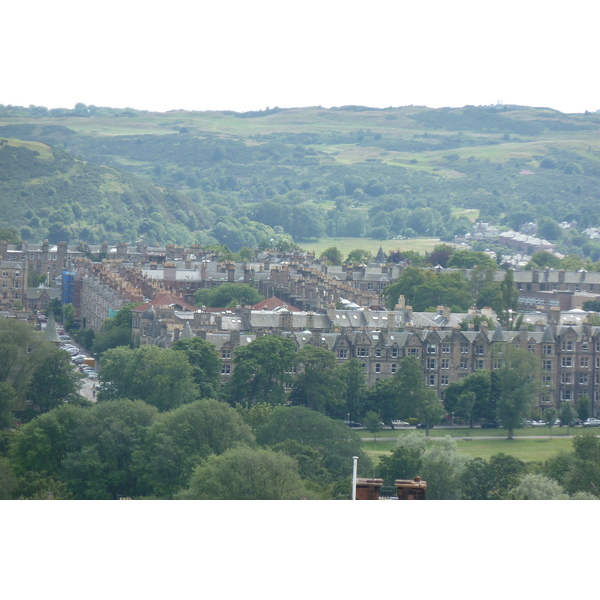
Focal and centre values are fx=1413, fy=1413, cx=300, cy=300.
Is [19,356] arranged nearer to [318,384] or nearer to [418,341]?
[318,384]

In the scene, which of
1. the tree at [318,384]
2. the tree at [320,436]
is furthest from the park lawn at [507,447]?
the tree at [318,384]

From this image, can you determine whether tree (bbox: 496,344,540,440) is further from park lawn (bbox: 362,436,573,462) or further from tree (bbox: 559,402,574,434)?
tree (bbox: 559,402,574,434)

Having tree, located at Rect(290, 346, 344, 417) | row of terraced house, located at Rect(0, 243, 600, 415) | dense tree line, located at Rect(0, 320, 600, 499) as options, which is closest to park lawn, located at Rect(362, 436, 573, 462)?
dense tree line, located at Rect(0, 320, 600, 499)

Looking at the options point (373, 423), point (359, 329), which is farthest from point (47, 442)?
point (359, 329)

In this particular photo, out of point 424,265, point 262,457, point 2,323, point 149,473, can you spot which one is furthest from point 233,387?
point 424,265

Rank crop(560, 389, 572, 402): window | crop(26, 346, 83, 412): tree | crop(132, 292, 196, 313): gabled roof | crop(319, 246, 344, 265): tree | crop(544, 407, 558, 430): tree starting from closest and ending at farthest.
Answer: crop(26, 346, 83, 412): tree, crop(544, 407, 558, 430): tree, crop(560, 389, 572, 402): window, crop(132, 292, 196, 313): gabled roof, crop(319, 246, 344, 265): tree
